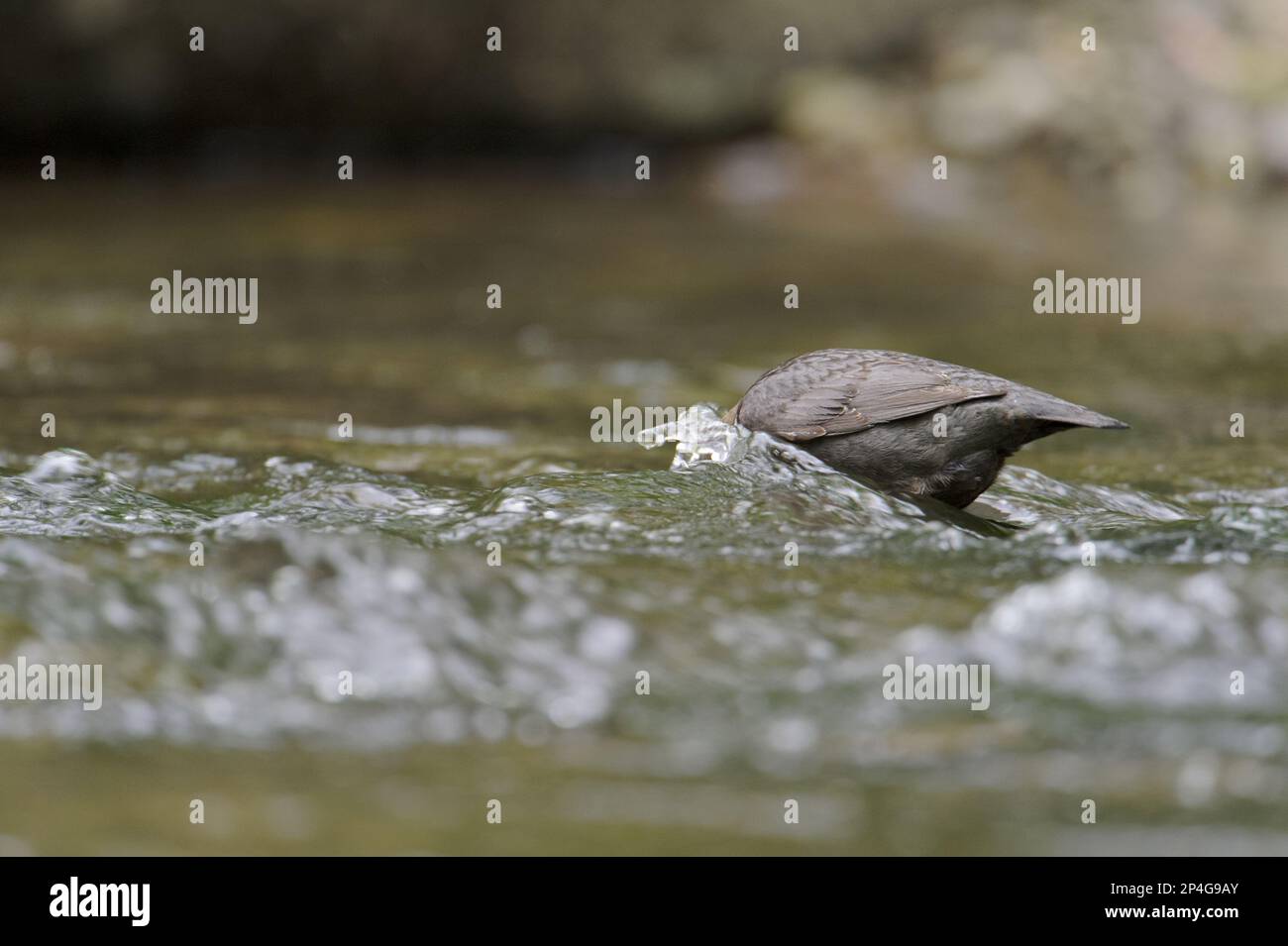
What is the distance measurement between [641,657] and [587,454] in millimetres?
2398

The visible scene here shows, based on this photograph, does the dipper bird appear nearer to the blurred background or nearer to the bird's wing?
the bird's wing

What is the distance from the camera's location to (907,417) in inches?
187

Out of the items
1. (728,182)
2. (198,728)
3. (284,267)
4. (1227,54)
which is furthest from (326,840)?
(1227,54)

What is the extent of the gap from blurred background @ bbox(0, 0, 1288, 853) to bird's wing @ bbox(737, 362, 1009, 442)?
0.59 feet

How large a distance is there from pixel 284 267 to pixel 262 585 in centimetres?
722

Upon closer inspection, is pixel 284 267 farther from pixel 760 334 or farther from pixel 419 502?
pixel 419 502

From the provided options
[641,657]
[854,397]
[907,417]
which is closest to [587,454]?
[854,397]

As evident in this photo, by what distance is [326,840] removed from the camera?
2914mm

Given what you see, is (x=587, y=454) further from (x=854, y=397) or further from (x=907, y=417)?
(x=907, y=417)

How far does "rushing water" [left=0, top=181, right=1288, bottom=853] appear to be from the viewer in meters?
3.05

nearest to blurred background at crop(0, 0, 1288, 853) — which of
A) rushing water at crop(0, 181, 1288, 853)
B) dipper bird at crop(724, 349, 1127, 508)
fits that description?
rushing water at crop(0, 181, 1288, 853)

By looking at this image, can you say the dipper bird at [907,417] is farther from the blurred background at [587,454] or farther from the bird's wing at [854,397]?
the blurred background at [587,454]
